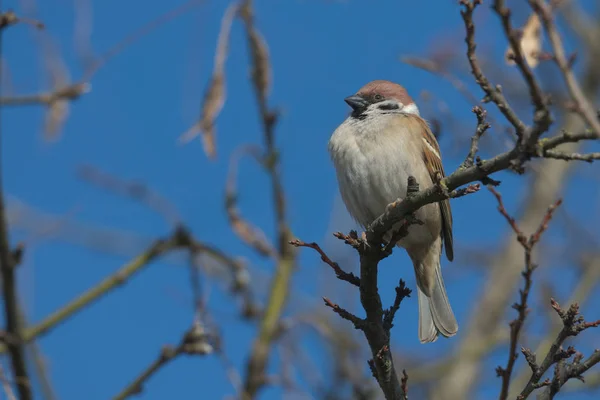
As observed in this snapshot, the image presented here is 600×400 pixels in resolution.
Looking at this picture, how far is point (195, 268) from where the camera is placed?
4152mm

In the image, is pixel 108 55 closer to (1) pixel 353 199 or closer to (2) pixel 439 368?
(1) pixel 353 199

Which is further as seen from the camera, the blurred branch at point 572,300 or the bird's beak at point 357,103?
the blurred branch at point 572,300

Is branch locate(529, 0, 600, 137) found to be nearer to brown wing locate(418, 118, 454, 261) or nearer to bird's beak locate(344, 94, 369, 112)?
brown wing locate(418, 118, 454, 261)

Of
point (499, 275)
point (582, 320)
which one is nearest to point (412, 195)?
point (582, 320)

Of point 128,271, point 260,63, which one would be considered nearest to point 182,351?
point 128,271

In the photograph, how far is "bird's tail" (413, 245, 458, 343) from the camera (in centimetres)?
400

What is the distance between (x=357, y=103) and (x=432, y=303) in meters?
1.19

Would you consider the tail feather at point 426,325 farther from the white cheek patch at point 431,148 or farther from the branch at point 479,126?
the branch at point 479,126

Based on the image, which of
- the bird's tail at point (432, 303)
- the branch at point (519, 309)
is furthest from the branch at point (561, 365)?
the bird's tail at point (432, 303)

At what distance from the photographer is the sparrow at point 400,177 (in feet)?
13.2

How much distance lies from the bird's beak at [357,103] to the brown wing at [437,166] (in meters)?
0.34

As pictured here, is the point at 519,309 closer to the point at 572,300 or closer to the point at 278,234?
the point at 278,234

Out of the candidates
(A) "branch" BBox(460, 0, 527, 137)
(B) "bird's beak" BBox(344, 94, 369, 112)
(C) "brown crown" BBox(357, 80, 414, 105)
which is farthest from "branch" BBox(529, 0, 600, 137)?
(C) "brown crown" BBox(357, 80, 414, 105)

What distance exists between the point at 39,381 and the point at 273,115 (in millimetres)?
1805
